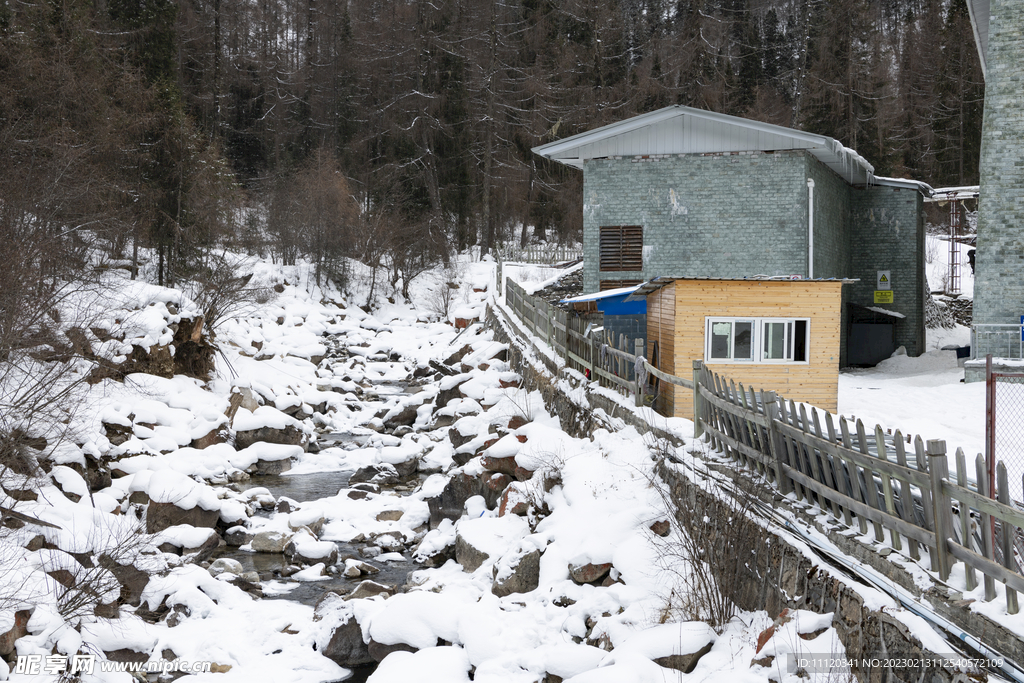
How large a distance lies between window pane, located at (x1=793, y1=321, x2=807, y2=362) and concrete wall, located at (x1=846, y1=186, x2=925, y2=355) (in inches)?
522

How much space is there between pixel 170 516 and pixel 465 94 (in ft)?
114

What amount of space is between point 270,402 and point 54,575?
41.8 feet

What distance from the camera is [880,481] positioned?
6.25 metres

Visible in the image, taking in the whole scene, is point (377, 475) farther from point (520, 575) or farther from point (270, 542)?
point (520, 575)

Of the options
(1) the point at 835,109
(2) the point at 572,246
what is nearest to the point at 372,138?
(2) the point at 572,246

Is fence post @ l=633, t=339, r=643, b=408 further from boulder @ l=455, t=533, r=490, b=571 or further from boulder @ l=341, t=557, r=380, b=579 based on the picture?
boulder @ l=341, t=557, r=380, b=579

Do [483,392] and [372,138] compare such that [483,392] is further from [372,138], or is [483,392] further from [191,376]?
[372,138]

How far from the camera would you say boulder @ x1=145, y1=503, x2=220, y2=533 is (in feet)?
40.4

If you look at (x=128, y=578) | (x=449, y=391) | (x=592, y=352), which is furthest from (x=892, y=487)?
(x=449, y=391)

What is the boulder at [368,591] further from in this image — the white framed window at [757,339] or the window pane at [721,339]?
the window pane at [721,339]

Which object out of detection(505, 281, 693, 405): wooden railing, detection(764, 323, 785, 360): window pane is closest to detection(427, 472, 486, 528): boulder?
detection(505, 281, 693, 405): wooden railing

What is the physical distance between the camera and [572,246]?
128 ft

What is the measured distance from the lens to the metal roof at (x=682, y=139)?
61.9 feet

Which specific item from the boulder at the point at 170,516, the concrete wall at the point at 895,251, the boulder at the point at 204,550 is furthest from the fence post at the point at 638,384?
the concrete wall at the point at 895,251
